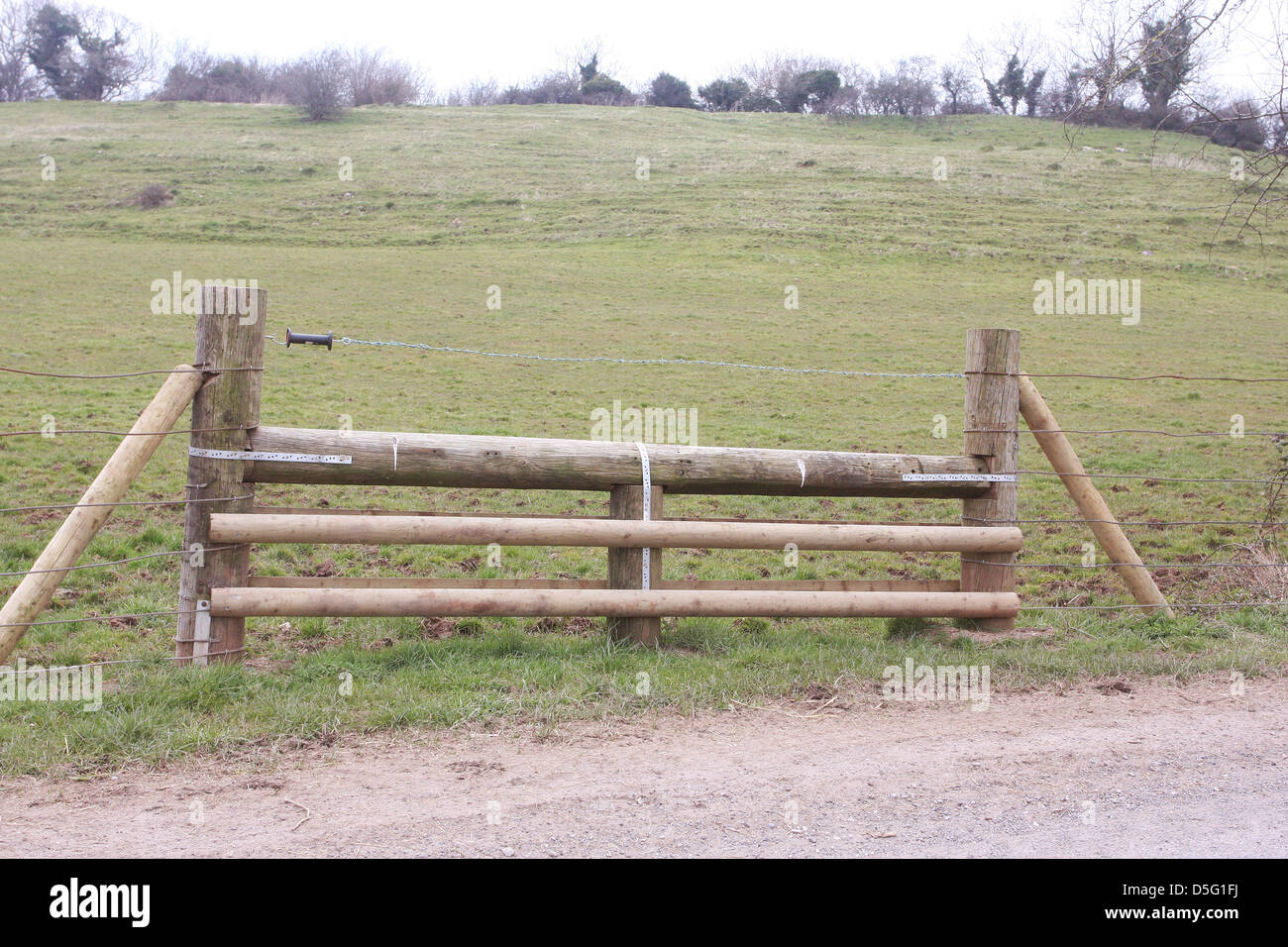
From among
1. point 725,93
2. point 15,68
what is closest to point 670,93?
point 725,93

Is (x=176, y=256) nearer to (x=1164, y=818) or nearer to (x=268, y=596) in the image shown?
(x=268, y=596)

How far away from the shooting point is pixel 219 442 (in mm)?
5969

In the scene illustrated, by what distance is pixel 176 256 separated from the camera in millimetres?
29438

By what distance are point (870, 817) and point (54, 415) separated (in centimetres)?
1276

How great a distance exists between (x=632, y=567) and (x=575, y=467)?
0.75 m

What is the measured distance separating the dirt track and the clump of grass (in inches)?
1468

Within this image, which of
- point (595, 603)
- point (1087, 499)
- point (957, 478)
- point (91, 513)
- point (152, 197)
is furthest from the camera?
point (152, 197)

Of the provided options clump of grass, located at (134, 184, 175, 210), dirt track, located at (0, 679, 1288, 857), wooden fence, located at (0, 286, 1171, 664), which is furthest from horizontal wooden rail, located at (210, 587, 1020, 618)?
clump of grass, located at (134, 184, 175, 210)

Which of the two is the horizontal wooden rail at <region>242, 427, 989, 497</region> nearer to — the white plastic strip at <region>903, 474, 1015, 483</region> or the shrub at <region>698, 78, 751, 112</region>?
the white plastic strip at <region>903, 474, 1015, 483</region>

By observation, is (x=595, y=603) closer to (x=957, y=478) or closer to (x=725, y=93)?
(x=957, y=478)

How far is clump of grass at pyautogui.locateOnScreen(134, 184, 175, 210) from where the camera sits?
36.5 metres

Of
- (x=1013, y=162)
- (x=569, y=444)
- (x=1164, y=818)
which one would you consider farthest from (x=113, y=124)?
(x=1164, y=818)

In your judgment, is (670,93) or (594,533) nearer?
(594,533)

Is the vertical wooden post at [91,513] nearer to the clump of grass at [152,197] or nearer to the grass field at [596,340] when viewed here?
the grass field at [596,340]
